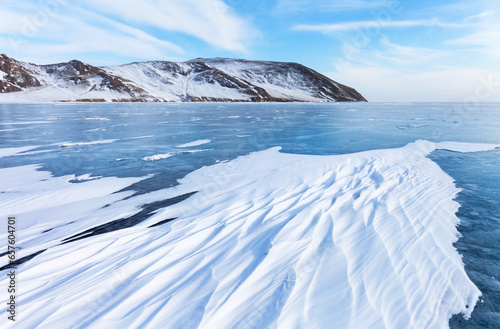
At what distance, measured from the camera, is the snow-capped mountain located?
374 ft

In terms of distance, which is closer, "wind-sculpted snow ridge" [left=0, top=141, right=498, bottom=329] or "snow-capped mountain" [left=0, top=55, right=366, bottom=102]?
"wind-sculpted snow ridge" [left=0, top=141, right=498, bottom=329]

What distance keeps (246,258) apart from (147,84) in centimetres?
16082

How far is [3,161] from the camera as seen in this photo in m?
10.6

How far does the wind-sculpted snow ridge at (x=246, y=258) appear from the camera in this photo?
9.75ft

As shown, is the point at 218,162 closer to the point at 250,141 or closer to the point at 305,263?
the point at 250,141

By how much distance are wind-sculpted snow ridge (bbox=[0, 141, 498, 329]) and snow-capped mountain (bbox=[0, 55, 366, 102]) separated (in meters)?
122

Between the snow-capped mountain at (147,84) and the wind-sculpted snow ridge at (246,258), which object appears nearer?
the wind-sculpted snow ridge at (246,258)

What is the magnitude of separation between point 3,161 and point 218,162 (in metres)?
8.62

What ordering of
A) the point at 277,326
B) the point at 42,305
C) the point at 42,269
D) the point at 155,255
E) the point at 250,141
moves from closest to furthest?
the point at 277,326
the point at 42,305
the point at 42,269
the point at 155,255
the point at 250,141

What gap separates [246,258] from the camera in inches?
156

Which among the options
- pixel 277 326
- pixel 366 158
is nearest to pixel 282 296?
pixel 277 326

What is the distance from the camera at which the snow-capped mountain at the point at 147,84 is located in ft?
374

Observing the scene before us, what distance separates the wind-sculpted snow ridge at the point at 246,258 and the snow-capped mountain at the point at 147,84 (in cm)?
12204

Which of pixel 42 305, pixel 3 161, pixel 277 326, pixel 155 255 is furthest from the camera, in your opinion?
pixel 3 161
